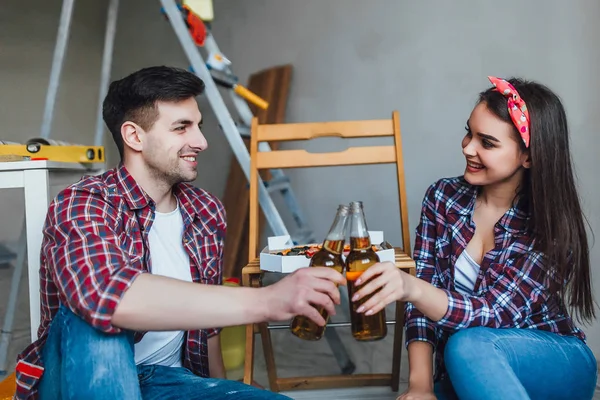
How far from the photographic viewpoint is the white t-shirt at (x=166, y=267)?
1.17 metres

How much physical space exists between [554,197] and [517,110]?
0.20 m

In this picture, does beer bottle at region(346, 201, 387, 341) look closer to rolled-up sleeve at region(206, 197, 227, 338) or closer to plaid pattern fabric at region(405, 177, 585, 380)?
plaid pattern fabric at region(405, 177, 585, 380)

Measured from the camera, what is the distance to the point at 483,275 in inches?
47.8

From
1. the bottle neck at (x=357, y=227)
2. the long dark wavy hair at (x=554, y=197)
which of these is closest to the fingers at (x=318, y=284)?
the bottle neck at (x=357, y=227)

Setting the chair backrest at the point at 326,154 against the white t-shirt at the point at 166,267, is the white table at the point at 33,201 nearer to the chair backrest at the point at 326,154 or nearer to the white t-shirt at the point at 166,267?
the white t-shirt at the point at 166,267

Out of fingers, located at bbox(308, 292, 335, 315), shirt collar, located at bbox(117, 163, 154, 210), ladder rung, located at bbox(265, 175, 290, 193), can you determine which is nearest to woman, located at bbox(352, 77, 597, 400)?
fingers, located at bbox(308, 292, 335, 315)

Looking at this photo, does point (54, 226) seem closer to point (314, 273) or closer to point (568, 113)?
point (314, 273)

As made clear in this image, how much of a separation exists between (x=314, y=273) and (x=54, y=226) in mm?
478

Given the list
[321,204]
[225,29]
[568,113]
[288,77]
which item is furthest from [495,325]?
[225,29]

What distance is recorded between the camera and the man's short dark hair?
124cm

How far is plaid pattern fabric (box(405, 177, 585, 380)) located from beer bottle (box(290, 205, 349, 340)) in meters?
0.27

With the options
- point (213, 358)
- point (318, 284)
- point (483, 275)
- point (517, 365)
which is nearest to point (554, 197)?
point (483, 275)

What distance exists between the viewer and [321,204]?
277 centimetres

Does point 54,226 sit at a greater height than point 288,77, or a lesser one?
lesser
